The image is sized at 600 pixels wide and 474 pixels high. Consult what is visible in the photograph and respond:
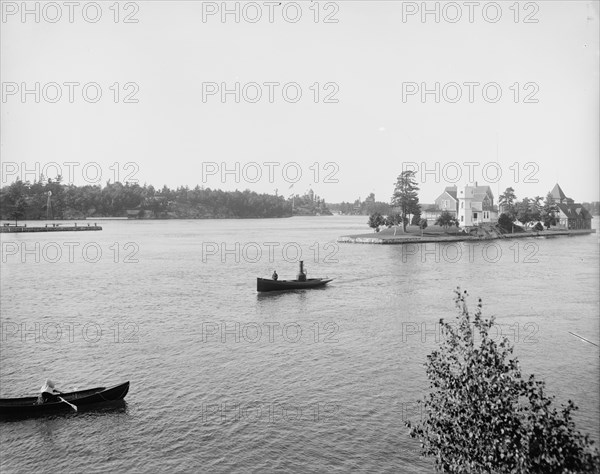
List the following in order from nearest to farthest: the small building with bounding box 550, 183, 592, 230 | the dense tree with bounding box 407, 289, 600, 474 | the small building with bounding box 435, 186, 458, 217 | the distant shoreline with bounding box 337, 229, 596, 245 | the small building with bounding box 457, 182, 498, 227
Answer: the dense tree with bounding box 407, 289, 600, 474
the distant shoreline with bounding box 337, 229, 596, 245
the small building with bounding box 457, 182, 498, 227
the small building with bounding box 435, 186, 458, 217
the small building with bounding box 550, 183, 592, 230

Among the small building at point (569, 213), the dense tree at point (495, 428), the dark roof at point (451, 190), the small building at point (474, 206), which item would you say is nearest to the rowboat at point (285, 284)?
the dense tree at point (495, 428)

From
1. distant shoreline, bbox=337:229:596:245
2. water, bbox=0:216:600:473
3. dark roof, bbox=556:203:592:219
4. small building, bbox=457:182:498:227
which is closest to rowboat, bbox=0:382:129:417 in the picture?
water, bbox=0:216:600:473

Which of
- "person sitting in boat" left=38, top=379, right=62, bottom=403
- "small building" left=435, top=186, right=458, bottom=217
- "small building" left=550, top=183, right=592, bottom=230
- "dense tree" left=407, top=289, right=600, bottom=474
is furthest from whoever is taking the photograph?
"small building" left=550, top=183, right=592, bottom=230

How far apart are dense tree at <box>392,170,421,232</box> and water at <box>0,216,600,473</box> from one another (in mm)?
62342

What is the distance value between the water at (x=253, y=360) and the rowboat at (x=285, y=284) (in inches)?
65.4

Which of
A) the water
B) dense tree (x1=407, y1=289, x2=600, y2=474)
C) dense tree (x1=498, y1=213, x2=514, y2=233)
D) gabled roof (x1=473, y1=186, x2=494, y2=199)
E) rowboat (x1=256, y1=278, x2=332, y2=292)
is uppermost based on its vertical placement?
gabled roof (x1=473, y1=186, x2=494, y2=199)

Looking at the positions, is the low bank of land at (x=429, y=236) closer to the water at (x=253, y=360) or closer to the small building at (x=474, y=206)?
the small building at (x=474, y=206)

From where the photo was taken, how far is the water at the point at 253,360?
21.0 metres

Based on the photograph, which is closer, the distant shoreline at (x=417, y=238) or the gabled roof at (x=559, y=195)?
the distant shoreline at (x=417, y=238)

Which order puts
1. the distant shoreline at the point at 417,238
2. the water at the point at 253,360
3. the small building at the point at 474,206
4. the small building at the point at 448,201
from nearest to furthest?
1. the water at the point at 253,360
2. the distant shoreline at the point at 417,238
3. the small building at the point at 474,206
4. the small building at the point at 448,201

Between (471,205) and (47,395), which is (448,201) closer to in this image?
(471,205)

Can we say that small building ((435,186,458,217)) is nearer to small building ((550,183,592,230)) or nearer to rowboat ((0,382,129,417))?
small building ((550,183,592,230))

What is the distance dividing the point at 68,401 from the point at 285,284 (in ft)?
111

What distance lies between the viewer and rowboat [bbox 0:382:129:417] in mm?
23656
